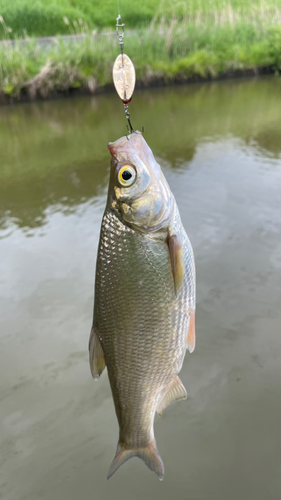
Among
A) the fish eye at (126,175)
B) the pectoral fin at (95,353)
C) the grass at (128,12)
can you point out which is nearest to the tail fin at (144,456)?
the pectoral fin at (95,353)

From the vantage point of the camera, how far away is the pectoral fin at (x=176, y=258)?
1303 millimetres

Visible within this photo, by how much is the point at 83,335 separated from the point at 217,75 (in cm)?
1059

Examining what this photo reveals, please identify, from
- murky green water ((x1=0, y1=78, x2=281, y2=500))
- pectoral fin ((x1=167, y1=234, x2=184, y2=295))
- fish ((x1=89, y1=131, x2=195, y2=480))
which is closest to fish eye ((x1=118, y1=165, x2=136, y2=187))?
fish ((x1=89, y1=131, x2=195, y2=480))

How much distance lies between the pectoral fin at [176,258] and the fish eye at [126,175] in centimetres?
25

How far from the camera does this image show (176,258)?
130 centimetres

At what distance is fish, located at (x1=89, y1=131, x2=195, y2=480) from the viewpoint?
1.28 meters

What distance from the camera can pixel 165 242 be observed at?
1.33 metres

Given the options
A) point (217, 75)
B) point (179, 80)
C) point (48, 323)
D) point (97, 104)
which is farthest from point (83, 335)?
point (217, 75)

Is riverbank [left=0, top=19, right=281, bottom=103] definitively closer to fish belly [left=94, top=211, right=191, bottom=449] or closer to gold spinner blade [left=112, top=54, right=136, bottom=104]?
gold spinner blade [left=112, top=54, right=136, bottom=104]

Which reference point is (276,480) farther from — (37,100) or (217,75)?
(217,75)

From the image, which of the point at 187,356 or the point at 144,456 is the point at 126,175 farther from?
the point at 187,356

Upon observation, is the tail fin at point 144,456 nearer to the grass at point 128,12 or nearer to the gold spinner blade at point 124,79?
the gold spinner blade at point 124,79

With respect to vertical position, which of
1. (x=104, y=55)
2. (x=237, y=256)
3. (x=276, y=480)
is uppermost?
(x=104, y=55)

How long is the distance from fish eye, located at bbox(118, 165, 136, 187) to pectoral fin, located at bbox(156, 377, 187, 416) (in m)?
0.81
